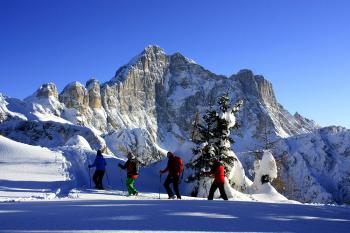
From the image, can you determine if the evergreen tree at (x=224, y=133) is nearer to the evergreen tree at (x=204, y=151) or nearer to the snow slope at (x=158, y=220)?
the evergreen tree at (x=204, y=151)

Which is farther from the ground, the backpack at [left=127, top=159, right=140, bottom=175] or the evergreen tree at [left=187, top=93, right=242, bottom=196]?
the evergreen tree at [left=187, top=93, right=242, bottom=196]

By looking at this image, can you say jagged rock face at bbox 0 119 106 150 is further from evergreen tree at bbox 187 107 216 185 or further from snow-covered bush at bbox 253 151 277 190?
evergreen tree at bbox 187 107 216 185

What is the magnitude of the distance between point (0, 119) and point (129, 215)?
437 ft

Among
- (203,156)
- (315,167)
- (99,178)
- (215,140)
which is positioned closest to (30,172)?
(99,178)

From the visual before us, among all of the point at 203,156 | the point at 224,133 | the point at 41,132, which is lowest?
the point at 203,156

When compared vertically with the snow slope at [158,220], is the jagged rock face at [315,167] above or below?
above

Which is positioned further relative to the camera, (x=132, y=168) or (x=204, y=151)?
(x=204, y=151)

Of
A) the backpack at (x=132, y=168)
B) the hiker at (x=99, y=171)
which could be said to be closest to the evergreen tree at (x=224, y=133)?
the hiker at (x=99, y=171)

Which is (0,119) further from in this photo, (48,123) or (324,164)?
(324,164)

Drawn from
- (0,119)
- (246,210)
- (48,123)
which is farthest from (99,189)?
(0,119)

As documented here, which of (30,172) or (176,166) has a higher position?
Answer: (176,166)

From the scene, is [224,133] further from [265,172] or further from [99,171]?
[99,171]

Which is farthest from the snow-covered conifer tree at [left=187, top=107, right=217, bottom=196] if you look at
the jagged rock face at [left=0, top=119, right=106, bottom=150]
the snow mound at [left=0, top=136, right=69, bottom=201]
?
the jagged rock face at [left=0, top=119, right=106, bottom=150]

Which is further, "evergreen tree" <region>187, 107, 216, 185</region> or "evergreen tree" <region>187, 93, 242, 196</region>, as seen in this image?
"evergreen tree" <region>187, 93, 242, 196</region>
